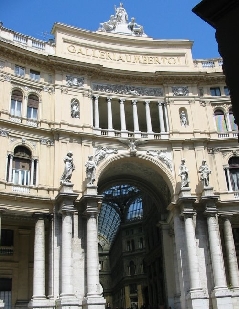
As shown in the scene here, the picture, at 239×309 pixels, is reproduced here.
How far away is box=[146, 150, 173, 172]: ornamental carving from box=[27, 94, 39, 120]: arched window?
376 inches

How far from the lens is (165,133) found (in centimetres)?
3431

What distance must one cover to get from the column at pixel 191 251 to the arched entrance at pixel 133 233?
483 cm

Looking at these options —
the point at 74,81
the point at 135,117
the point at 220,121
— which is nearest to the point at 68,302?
the point at 135,117

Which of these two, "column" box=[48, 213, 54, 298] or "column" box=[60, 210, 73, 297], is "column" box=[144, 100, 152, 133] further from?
"column" box=[48, 213, 54, 298]

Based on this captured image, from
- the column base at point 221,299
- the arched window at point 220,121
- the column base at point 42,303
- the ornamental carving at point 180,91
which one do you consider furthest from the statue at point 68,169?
Answer: the arched window at point 220,121

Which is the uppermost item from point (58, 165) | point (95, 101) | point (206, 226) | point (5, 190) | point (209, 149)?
point (95, 101)

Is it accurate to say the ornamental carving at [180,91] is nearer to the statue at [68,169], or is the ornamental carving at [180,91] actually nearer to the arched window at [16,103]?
the statue at [68,169]

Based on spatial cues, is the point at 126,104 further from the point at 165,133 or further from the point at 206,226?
the point at 206,226

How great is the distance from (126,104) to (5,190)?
13.5 meters

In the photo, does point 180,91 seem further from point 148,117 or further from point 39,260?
point 39,260

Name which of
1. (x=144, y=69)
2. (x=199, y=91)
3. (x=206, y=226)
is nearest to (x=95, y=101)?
(x=144, y=69)

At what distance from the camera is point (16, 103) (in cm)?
3136

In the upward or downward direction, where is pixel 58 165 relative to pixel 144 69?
downward

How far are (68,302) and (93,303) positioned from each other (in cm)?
167
